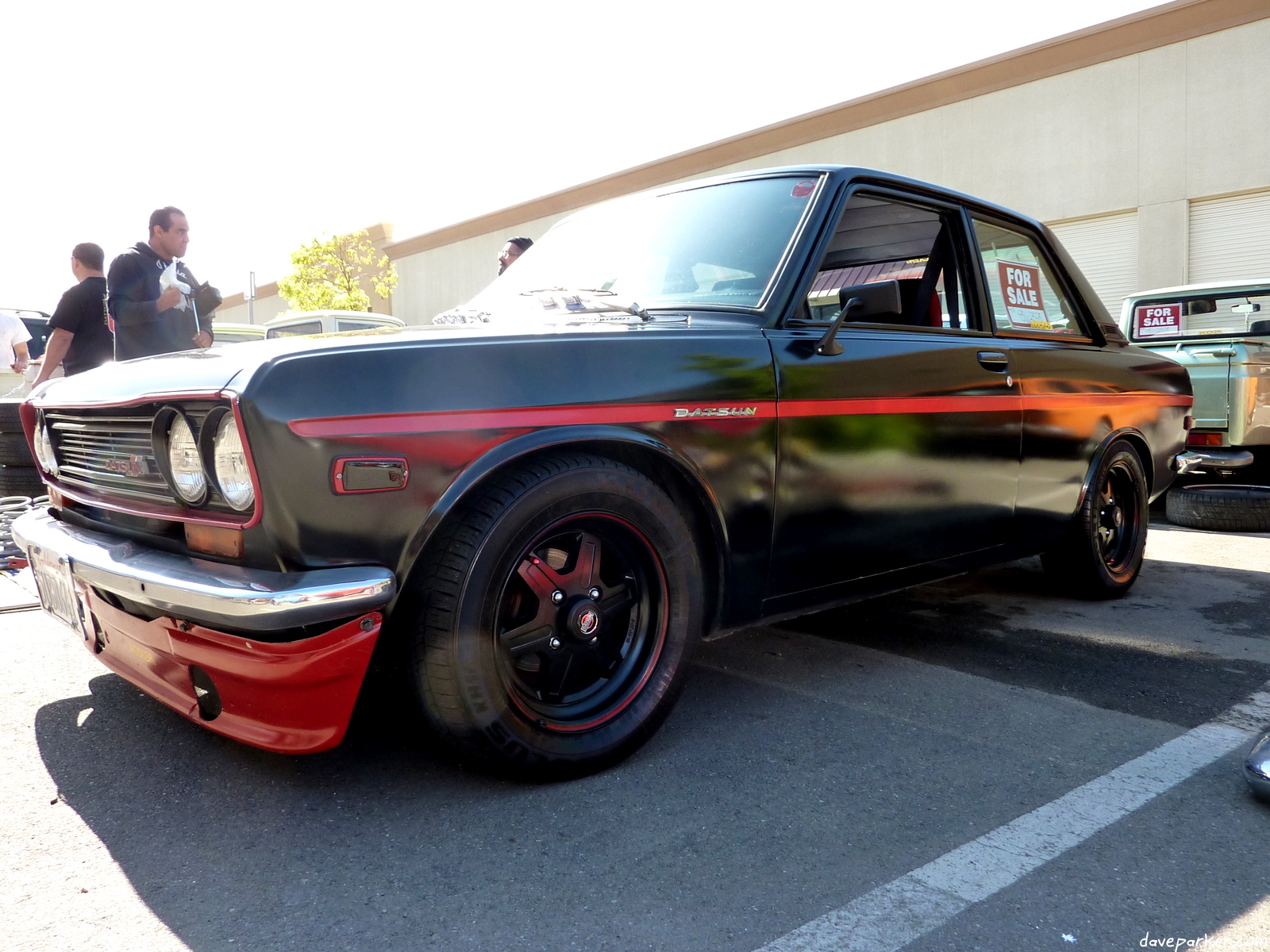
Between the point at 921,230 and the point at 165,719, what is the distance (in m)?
3.05

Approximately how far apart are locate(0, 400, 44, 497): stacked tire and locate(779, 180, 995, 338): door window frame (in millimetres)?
4099

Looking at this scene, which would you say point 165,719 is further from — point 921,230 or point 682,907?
point 921,230

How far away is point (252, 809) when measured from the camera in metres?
2.29

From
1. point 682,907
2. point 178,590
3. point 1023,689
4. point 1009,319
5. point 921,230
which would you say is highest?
point 921,230

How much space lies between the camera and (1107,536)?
4453mm

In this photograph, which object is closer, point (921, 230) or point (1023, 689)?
point (1023, 689)

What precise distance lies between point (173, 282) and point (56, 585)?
108 inches

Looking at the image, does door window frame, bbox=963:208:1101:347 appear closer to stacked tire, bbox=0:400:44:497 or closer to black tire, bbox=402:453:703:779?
black tire, bbox=402:453:703:779

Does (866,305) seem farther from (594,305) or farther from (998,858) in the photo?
(998,858)

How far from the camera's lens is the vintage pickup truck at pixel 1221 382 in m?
6.33

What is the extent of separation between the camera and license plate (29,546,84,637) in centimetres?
250

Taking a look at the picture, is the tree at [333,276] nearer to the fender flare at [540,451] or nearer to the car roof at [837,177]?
the car roof at [837,177]

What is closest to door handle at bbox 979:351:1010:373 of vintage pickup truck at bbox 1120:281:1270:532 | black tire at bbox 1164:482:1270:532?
vintage pickup truck at bbox 1120:281:1270:532

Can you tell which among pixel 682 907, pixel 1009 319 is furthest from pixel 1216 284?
pixel 682 907
